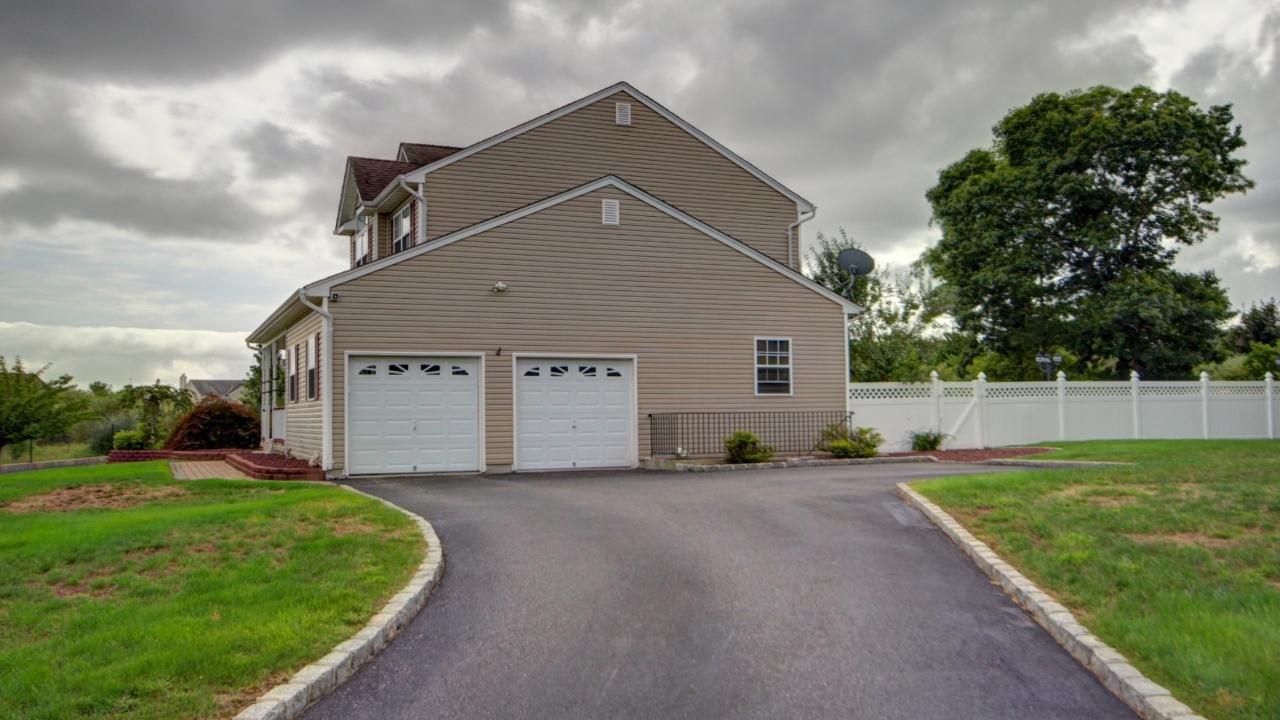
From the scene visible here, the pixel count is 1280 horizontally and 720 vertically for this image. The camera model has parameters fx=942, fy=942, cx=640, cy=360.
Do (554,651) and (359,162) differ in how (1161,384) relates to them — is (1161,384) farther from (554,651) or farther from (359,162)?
(554,651)

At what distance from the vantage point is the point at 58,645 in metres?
5.74

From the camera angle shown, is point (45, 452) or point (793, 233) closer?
point (793, 233)

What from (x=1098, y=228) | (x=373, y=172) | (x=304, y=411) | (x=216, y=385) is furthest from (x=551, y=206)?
(x=216, y=385)

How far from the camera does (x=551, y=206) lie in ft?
62.1

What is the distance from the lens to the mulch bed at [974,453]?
20128 millimetres

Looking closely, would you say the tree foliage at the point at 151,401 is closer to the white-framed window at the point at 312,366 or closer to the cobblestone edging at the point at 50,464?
the cobblestone edging at the point at 50,464

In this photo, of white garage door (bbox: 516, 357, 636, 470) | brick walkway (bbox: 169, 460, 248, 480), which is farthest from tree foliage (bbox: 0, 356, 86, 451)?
white garage door (bbox: 516, 357, 636, 470)

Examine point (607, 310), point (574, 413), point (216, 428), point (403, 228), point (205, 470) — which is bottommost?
point (205, 470)

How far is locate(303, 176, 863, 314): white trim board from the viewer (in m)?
16.9

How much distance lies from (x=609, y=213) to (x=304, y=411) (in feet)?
23.9

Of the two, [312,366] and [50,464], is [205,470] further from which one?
[50,464]

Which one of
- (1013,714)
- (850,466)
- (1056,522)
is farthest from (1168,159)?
(1013,714)

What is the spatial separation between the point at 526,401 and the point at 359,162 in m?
11.2

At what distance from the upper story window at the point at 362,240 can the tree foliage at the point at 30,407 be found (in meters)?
8.91
